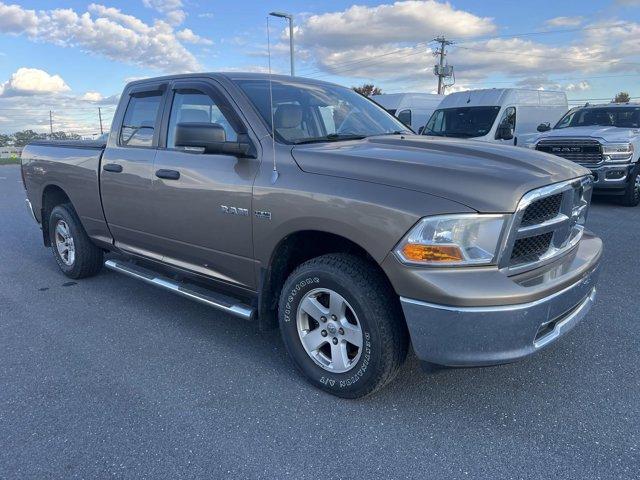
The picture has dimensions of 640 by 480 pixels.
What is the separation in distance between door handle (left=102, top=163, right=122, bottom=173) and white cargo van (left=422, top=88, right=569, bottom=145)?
9.34 metres

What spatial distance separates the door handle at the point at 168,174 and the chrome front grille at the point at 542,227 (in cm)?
234

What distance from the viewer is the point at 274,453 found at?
8.61 feet

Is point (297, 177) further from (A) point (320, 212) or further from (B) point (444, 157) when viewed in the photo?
(B) point (444, 157)

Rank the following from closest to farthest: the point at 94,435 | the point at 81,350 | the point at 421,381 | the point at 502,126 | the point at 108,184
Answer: the point at 94,435, the point at 421,381, the point at 81,350, the point at 108,184, the point at 502,126

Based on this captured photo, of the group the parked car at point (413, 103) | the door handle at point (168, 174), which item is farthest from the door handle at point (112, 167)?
the parked car at point (413, 103)

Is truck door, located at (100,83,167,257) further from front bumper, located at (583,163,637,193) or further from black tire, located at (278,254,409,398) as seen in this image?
front bumper, located at (583,163,637,193)

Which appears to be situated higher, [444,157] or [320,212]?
[444,157]

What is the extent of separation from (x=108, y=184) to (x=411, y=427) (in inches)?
127

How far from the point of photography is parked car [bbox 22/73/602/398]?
8.30 feet

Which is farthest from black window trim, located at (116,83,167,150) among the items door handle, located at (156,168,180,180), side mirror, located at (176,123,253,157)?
side mirror, located at (176,123,253,157)

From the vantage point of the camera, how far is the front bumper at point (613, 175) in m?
9.33

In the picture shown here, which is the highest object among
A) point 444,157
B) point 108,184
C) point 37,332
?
point 444,157

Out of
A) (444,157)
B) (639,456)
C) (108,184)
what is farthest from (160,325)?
(639,456)

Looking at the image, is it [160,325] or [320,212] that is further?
[160,325]
